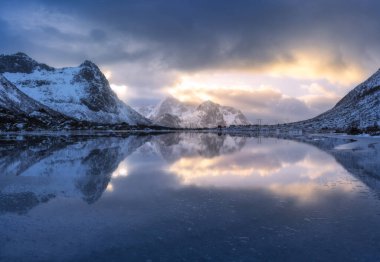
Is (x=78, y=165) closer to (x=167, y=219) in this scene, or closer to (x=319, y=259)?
(x=167, y=219)

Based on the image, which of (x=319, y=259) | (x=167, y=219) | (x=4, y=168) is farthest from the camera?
(x=4, y=168)

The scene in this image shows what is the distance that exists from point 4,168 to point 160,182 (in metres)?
18.4

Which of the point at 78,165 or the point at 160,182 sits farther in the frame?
the point at 78,165

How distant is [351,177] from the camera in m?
29.6

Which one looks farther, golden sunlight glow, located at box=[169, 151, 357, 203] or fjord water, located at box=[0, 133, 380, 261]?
golden sunlight glow, located at box=[169, 151, 357, 203]

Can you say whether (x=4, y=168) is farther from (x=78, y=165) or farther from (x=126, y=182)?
(x=126, y=182)

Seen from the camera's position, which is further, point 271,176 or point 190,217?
point 271,176

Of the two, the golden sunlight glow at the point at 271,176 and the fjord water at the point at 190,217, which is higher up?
the golden sunlight glow at the point at 271,176

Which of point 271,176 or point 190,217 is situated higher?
point 271,176

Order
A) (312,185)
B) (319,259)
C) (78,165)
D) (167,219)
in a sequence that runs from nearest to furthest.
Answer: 1. (319,259)
2. (167,219)
3. (312,185)
4. (78,165)

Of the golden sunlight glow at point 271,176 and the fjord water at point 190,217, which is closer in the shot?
the fjord water at point 190,217

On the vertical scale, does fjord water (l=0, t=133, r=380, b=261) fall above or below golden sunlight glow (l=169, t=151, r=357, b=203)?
below

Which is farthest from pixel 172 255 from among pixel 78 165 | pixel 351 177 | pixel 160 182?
pixel 78 165

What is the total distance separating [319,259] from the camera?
12352mm
